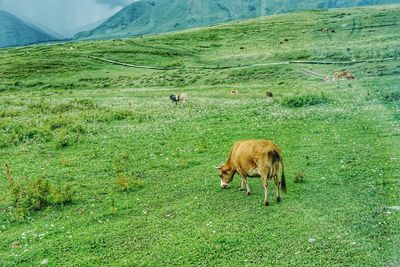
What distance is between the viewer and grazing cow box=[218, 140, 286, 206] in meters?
14.0

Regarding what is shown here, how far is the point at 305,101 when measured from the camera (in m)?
33.8

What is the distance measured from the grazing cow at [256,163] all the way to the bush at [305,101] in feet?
61.3

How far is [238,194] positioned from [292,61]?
193 feet

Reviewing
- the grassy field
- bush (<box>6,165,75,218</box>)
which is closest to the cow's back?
the grassy field

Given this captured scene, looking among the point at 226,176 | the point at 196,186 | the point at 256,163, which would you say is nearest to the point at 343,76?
the point at 226,176

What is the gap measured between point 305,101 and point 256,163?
20792mm

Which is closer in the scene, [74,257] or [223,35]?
[74,257]

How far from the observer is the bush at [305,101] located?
110 ft

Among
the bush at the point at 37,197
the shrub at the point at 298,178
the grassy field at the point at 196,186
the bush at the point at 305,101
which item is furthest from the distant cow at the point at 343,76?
the bush at the point at 37,197

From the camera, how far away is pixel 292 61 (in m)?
70.9

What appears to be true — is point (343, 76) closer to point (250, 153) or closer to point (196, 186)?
point (196, 186)

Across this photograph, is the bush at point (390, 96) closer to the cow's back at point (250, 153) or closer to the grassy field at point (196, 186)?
the grassy field at point (196, 186)

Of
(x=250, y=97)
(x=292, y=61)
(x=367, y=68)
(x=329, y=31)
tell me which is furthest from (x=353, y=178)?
(x=329, y=31)

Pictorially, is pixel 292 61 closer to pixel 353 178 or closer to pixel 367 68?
pixel 367 68
